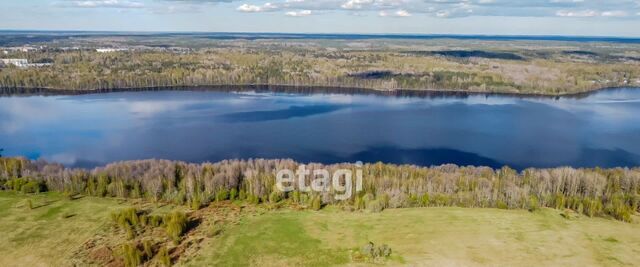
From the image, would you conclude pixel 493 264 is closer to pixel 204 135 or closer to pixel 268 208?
pixel 268 208

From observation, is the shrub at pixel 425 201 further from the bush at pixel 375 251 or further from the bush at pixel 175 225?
the bush at pixel 175 225

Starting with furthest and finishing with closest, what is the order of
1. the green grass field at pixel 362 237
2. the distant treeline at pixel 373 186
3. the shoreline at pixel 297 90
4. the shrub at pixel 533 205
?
the shoreline at pixel 297 90
the distant treeline at pixel 373 186
the shrub at pixel 533 205
the green grass field at pixel 362 237

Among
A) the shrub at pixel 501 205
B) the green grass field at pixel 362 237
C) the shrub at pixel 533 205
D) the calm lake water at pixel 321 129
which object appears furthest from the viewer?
the calm lake water at pixel 321 129

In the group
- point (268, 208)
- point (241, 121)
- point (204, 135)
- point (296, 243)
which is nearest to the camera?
point (296, 243)

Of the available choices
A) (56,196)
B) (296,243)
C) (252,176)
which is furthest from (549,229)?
(56,196)

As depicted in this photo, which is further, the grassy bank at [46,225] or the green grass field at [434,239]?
the grassy bank at [46,225]

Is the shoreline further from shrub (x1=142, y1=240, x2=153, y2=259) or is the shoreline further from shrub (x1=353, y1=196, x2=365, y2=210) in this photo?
shrub (x1=142, y1=240, x2=153, y2=259)

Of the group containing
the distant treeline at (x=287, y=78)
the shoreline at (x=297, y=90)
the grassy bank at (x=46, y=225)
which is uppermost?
the distant treeline at (x=287, y=78)

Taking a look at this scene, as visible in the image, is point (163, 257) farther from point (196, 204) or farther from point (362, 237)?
point (362, 237)


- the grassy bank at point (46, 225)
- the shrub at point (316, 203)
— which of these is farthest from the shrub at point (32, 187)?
the shrub at point (316, 203)
